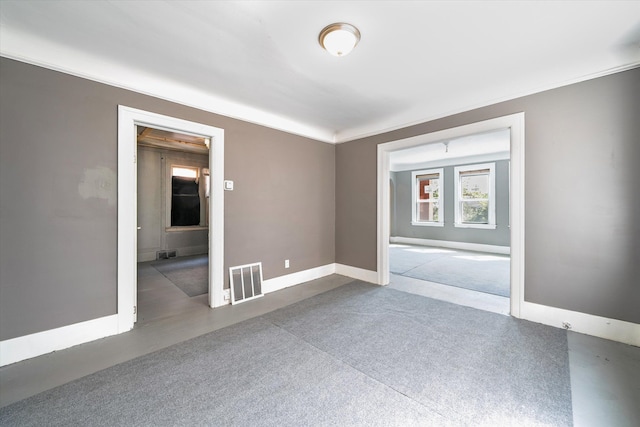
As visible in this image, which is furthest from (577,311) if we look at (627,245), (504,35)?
(504,35)

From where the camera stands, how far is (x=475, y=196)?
6906 millimetres

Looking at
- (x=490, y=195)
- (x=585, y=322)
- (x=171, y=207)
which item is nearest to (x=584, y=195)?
(x=585, y=322)

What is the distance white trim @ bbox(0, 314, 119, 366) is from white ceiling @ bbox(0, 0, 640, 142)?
86.9 inches

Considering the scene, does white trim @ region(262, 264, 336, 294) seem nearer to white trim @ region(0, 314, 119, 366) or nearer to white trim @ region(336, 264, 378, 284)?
white trim @ region(336, 264, 378, 284)

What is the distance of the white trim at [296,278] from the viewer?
3559mm

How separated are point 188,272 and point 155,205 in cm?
215

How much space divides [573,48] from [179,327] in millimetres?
4369

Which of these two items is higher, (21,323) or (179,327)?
(21,323)

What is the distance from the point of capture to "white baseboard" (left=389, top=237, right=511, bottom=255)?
632 centimetres

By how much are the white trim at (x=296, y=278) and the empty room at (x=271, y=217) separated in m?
0.07

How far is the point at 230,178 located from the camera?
3.16m

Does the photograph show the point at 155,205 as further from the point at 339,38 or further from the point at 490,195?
the point at 490,195

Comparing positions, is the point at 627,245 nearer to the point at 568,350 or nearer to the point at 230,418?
the point at 568,350

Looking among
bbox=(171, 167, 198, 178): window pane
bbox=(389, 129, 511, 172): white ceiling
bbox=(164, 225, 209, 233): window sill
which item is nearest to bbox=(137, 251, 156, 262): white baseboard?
bbox=(164, 225, 209, 233): window sill
